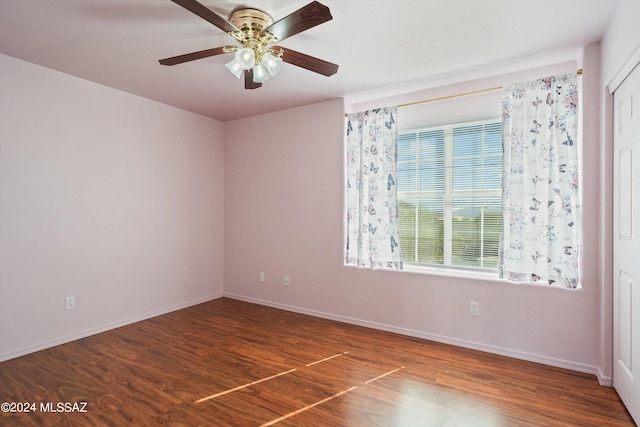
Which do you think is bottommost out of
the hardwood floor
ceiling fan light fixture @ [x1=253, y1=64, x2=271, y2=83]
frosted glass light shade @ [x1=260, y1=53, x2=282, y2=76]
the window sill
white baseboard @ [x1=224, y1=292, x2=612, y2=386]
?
the hardwood floor

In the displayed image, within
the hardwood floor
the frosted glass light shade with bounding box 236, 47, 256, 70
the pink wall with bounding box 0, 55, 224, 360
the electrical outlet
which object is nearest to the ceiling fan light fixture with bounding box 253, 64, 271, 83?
the frosted glass light shade with bounding box 236, 47, 256, 70

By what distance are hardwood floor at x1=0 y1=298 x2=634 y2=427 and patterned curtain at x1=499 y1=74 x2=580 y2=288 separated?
86cm

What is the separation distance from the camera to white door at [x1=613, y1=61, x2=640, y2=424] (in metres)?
1.94

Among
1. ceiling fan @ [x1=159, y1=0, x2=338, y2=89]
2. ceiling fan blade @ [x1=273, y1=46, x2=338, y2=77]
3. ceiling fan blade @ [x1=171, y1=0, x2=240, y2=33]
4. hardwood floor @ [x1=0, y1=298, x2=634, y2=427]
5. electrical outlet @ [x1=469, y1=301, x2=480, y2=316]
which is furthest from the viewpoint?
electrical outlet @ [x1=469, y1=301, x2=480, y2=316]

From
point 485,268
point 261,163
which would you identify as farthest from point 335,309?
point 261,163

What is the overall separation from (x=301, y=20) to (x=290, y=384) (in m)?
2.44

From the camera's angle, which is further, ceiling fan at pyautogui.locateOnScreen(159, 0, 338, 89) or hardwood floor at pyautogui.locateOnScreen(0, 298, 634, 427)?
hardwood floor at pyautogui.locateOnScreen(0, 298, 634, 427)

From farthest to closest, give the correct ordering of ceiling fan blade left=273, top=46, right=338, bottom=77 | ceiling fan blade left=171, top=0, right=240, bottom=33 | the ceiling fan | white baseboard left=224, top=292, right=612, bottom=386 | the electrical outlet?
the electrical outlet, white baseboard left=224, top=292, right=612, bottom=386, ceiling fan blade left=273, top=46, right=338, bottom=77, the ceiling fan, ceiling fan blade left=171, top=0, right=240, bottom=33

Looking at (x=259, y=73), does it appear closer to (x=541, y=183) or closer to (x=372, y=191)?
(x=372, y=191)

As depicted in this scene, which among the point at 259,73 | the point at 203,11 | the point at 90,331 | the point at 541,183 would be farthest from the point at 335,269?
the point at 203,11

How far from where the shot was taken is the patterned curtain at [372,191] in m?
3.49

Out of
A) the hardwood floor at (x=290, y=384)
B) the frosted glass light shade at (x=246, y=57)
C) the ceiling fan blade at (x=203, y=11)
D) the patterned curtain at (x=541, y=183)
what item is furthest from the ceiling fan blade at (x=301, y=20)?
the hardwood floor at (x=290, y=384)

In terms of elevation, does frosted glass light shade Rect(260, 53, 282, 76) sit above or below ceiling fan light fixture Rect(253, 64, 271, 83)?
above

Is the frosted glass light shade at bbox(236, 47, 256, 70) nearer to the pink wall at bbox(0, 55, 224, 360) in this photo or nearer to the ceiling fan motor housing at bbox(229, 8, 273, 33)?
the ceiling fan motor housing at bbox(229, 8, 273, 33)
